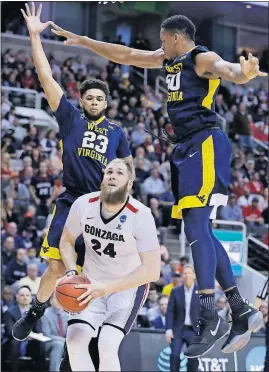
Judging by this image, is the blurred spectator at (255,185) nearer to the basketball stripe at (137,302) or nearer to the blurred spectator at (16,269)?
the blurred spectator at (16,269)

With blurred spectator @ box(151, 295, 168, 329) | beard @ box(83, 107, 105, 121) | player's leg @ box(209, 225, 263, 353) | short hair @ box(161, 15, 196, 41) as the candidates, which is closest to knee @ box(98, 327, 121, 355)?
player's leg @ box(209, 225, 263, 353)

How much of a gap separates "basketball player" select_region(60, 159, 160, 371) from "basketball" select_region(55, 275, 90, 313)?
130 millimetres

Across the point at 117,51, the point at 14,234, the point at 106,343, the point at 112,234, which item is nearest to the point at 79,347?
the point at 106,343

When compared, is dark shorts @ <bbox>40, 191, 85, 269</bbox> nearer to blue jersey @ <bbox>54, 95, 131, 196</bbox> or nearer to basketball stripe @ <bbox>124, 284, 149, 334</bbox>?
blue jersey @ <bbox>54, 95, 131, 196</bbox>

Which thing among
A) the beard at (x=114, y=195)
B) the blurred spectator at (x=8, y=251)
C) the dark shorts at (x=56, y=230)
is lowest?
the blurred spectator at (x=8, y=251)

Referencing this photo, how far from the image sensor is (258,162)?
21625 millimetres

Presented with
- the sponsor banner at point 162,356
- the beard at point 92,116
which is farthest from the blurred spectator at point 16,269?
the beard at point 92,116

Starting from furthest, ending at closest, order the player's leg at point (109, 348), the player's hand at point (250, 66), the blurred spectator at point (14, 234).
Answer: the blurred spectator at point (14, 234) → the player's leg at point (109, 348) → the player's hand at point (250, 66)

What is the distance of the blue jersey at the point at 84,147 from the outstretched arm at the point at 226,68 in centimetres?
131

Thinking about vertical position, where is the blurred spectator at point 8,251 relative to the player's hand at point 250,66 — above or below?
below

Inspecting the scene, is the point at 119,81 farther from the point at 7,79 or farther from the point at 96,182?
the point at 96,182

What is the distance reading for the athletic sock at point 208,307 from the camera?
735 cm

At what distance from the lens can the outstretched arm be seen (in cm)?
661

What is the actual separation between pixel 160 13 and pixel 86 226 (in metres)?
14.8
